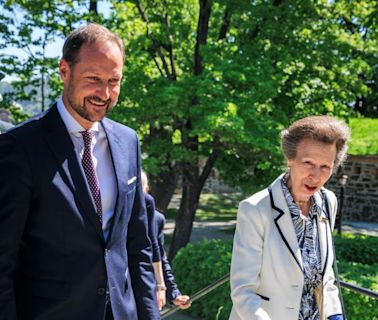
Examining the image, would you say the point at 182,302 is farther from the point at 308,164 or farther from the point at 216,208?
the point at 216,208

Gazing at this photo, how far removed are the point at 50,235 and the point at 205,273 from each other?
5985 millimetres

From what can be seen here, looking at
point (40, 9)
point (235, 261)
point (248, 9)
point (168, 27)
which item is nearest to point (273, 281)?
point (235, 261)

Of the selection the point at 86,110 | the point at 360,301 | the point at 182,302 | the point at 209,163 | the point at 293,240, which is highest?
the point at 86,110

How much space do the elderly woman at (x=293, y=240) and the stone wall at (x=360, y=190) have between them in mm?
16914

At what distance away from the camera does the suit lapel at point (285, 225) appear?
245 centimetres

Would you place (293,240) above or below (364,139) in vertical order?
below

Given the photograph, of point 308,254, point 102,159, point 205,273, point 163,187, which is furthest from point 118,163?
point 163,187

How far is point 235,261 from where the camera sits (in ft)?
7.99

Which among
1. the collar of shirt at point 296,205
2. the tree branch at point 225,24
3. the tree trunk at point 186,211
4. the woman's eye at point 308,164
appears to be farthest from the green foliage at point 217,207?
the woman's eye at point 308,164

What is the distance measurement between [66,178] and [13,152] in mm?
210

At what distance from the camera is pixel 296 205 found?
257cm

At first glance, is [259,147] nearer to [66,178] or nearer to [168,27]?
[168,27]

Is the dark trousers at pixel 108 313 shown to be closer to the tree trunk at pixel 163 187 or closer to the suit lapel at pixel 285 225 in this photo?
the suit lapel at pixel 285 225

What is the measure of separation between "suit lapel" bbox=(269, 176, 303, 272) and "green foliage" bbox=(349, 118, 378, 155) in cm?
Answer: 1570
